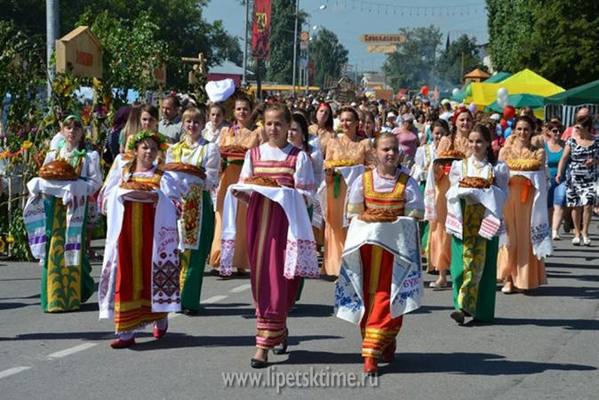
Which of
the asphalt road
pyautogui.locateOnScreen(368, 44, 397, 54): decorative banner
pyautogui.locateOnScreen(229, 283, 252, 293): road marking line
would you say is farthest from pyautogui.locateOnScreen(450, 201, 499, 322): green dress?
pyautogui.locateOnScreen(368, 44, 397, 54): decorative banner

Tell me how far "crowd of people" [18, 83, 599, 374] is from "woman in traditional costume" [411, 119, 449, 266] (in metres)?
0.04

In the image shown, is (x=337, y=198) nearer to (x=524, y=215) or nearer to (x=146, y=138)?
(x=524, y=215)

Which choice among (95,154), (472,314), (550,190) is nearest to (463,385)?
(472,314)

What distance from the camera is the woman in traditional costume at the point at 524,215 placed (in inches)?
479

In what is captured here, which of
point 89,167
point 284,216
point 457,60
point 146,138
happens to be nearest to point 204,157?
point 89,167

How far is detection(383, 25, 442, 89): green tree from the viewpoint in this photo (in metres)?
172

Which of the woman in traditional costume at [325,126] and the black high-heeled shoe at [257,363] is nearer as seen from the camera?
the black high-heeled shoe at [257,363]

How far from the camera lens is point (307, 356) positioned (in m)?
8.66

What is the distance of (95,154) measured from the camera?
1082 cm

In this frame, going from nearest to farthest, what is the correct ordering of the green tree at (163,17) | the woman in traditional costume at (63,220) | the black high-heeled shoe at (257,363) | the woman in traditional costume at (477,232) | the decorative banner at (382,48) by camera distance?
the black high-heeled shoe at (257,363), the woman in traditional costume at (477,232), the woman in traditional costume at (63,220), the green tree at (163,17), the decorative banner at (382,48)

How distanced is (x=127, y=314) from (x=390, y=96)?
62.6 meters

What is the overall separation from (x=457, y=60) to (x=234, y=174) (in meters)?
128

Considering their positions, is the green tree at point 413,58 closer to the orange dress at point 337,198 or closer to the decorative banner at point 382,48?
the decorative banner at point 382,48

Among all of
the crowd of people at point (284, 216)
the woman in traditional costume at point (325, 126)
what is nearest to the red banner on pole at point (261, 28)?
the crowd of people at point (284, 216)
